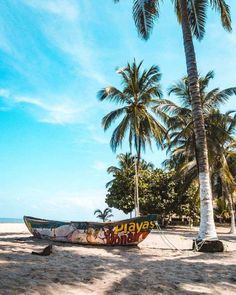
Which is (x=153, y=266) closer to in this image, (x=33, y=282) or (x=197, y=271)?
(x=197, y=271)

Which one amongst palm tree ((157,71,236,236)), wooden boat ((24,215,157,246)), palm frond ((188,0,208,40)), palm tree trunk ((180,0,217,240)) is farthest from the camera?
palm tree ((157,71,236,236))

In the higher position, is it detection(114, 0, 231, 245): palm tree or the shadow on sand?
detection(114, 0, 231, 245): palm tree

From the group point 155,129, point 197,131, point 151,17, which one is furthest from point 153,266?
point 155,129

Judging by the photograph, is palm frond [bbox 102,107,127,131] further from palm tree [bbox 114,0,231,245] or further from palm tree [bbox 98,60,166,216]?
palm tree [bbox 114,0,231,245]

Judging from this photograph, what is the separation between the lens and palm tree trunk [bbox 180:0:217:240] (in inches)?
433

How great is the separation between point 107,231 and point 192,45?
769cm

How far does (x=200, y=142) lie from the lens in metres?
11.6

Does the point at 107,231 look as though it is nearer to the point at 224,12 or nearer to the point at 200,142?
the point at 200,142

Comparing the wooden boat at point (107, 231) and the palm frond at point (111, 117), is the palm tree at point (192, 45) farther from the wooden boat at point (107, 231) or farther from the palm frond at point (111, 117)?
the palm frond at point (111, 117)

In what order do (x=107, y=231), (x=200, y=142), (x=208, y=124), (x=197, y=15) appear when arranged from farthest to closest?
(x=208, y=124) → (x=197, y=15) → (x=107, y=231) → (x=200, y=142)

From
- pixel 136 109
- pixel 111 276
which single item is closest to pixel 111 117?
pixel 136 109

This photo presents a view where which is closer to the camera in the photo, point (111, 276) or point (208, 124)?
point (111, 276)

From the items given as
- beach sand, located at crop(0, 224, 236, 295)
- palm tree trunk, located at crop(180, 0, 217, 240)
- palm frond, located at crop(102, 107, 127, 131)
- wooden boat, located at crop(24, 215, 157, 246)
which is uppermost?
palm frond, located at crop(102, 107, 127, 131)

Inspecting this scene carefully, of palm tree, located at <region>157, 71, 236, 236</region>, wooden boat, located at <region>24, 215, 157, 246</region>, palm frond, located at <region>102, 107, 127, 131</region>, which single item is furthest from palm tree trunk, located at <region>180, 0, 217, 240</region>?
palm frond, located at <region>102, 107, 127, 131</region>
